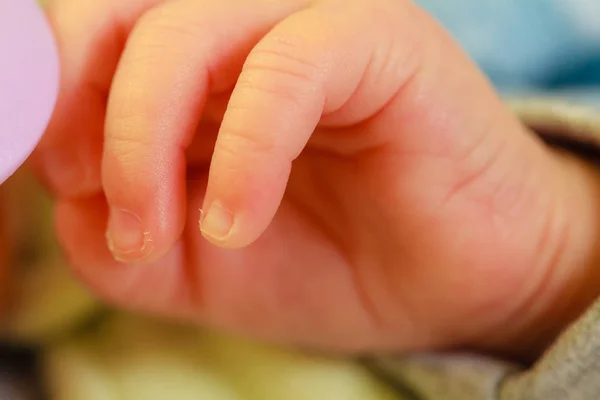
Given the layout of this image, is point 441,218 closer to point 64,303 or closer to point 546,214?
point 546,214

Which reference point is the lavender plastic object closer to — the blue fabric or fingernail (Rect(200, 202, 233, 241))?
fingernail (Rect(200, 202, 233, 241))

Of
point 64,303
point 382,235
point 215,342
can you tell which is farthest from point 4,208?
point 382,235

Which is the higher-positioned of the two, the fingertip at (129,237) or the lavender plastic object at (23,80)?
the lavender plastic object at (23,80)

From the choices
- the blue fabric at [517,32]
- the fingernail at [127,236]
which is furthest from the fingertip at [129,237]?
the blue fabric at [517,32]

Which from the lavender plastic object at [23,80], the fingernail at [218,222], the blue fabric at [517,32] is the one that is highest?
the lavender plastic object at [23,80]

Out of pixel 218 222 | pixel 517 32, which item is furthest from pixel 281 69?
pixel 517 32

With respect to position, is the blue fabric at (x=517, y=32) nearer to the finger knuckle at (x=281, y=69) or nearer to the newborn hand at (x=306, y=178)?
the newborn hand at (x=306, y=178)

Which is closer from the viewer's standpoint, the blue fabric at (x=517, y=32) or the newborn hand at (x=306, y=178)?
the newborn hand at (x=306, y=178)
